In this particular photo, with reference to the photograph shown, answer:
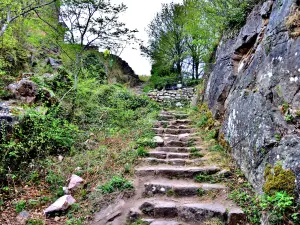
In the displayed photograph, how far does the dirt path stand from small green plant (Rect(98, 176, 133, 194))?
0.20 meters

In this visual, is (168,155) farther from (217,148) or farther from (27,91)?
(27,91)

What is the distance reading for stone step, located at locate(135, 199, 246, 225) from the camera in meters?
3.12

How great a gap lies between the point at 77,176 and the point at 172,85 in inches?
420

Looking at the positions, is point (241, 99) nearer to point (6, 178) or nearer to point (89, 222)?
point (89, 222)

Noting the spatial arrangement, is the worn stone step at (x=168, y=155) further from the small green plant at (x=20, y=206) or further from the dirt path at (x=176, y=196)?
the small green plant at (x=20, y=206)

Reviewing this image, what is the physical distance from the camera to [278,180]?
288 centimetres

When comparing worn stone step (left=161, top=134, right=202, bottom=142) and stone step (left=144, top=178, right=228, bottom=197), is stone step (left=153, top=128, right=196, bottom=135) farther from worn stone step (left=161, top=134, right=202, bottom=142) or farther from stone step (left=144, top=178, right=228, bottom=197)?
stone step (left=144, top=178, right=228, bottom=197)

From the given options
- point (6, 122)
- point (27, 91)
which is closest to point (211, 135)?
point (6, 122)

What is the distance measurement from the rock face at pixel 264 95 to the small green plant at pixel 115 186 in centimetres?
220

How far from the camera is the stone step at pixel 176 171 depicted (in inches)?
172

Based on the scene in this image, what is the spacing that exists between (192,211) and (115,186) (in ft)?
5.01

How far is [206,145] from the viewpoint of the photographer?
18.4 ft

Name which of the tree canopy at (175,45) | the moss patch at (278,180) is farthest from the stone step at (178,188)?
the tree canopy at (175,45)

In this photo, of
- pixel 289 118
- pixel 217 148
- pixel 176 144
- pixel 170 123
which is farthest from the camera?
pixel 170 123
